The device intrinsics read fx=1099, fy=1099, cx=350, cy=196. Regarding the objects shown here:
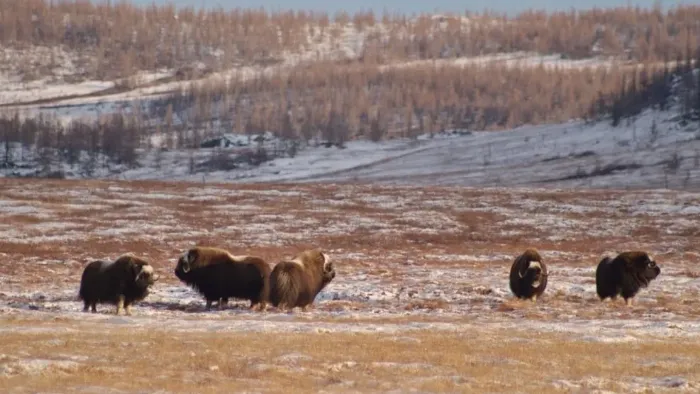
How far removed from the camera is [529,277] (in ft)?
96.9

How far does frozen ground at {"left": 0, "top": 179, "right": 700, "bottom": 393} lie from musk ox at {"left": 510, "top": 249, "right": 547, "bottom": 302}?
1.39 ft

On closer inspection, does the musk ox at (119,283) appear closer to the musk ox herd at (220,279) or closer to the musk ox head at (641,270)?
the musk ox herd at (220,279)

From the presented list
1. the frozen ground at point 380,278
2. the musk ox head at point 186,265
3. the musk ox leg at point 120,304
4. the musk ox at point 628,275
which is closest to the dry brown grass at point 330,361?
the frozen ground at point 380,278

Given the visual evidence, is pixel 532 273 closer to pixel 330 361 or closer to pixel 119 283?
pixel 119 283

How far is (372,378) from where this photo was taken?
16.7 meters

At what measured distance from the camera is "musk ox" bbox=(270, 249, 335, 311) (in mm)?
→ 26906

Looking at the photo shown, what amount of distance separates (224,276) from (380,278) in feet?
30.7

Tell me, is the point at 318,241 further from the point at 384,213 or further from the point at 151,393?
the point at 151,393

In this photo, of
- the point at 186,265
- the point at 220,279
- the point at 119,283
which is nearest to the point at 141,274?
the point at 119,283

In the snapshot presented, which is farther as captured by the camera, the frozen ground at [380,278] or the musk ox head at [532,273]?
the musk ox head at [532,273]

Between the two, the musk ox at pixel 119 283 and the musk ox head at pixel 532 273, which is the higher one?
the musk ox at pixel 119 283

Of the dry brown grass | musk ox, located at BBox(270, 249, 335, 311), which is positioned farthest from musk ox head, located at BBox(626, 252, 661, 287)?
the dry brown grass

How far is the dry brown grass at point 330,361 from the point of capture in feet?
52.9

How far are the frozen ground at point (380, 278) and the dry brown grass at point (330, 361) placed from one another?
7cm
